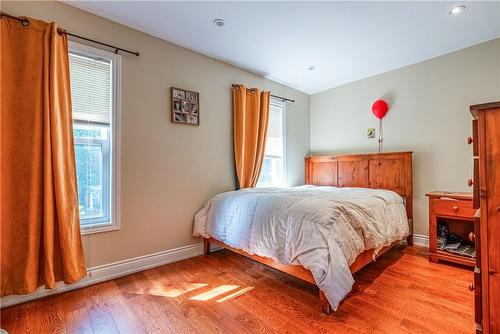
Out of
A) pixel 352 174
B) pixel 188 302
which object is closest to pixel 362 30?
pixel 352 174

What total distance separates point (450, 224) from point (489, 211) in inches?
92.7

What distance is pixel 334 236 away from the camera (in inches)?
63.5

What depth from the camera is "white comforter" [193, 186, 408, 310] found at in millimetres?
1568

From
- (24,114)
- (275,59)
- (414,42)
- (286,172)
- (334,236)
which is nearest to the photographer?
(334,236)

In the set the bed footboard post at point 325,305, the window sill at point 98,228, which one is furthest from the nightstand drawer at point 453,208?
the window sill at point 98,228

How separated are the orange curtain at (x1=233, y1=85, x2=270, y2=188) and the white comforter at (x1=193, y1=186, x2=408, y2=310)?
0.70 metres

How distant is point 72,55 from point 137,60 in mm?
530

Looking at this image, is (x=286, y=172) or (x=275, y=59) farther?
(x=286, y=172)

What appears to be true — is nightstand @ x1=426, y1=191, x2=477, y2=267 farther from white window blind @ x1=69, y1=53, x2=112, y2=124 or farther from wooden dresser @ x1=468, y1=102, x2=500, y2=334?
white window blind @ x1=69, y1=53, x2=112, y2=124

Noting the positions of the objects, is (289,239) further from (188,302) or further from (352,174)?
(352,174)

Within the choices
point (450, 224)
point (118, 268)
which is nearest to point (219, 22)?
point (118, 268)

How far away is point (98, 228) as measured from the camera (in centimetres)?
213

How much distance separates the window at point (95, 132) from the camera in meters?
2.09

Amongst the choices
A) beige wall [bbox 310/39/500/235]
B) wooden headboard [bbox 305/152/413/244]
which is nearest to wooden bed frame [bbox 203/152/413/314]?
wooden headboard [bbox 305/152/413/244]
